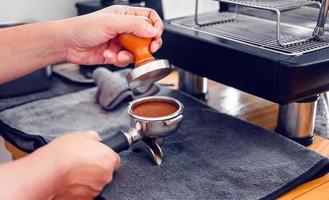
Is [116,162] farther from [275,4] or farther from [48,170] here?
[275,4]

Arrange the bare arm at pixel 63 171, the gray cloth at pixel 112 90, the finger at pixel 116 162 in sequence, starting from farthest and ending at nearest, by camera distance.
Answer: the gray cloth at pixel 112 90, the finger at pixel 116 162, the bare arm at pixel 63 171

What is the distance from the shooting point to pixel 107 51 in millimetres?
920

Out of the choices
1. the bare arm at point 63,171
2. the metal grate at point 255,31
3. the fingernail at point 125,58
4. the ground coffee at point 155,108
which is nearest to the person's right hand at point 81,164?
the bare arm at point 63,171

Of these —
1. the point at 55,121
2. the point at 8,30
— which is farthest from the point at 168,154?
the point at 8,30

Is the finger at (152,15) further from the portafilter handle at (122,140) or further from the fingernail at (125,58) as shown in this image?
the portafilter handle at (122,140)

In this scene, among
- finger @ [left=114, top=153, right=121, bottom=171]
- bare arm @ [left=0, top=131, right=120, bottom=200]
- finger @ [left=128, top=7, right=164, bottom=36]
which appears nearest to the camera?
bare arm @ [left=0, top=131, right=120, bottom=200]

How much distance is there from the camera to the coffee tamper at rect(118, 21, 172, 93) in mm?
758

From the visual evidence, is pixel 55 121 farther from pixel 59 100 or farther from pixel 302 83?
pixel 302 83

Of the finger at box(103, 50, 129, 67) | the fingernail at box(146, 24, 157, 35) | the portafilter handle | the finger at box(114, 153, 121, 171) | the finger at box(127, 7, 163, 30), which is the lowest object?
the finger at box(114, 153, 121, 171)

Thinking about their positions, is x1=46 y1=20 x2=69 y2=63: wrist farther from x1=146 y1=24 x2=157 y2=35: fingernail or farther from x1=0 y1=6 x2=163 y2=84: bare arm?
x1=146 y1=24 x2=157 y2=35: fingernail

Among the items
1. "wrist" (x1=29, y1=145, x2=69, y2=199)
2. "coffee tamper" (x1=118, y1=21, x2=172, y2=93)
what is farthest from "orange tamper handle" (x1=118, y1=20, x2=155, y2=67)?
"wrist" (x1=29, y1=145, x2=69, y2=199)

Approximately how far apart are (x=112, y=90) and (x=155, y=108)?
0.23 meters

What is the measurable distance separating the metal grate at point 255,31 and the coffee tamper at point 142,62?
0.18 meters

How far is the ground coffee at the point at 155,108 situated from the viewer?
815 millimetres
